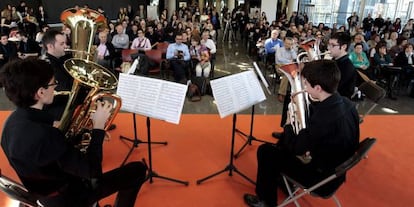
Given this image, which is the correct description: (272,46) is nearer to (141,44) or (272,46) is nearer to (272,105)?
(272,105)

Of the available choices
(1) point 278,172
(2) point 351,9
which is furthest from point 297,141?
(2) point 351,9

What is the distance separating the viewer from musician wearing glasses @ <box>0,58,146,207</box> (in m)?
1.60

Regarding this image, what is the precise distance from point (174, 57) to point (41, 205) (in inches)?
189

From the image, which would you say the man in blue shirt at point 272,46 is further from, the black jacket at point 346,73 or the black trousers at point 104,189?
the black trousers at point 104,189

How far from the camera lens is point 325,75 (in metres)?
2.21

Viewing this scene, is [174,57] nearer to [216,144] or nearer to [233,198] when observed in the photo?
[216,144]

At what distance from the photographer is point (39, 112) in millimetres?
1694

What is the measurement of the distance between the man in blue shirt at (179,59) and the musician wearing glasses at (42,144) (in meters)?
4.32

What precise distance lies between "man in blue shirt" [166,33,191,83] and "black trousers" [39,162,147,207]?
4.10 meters

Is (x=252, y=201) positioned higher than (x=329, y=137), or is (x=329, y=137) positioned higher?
(x=329, y=137)

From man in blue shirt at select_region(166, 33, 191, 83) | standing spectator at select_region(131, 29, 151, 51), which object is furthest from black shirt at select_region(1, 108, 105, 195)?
standing spectator at select_region(131, 29, 151, 51)

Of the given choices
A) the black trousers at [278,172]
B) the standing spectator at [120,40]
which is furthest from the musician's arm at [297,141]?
the standing spectator at [120,40]

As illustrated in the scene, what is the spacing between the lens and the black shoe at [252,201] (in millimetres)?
2712

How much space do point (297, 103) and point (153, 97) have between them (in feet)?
4.12
